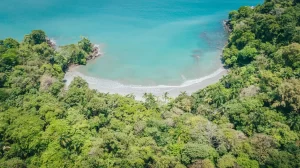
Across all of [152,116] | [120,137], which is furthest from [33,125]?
[152,116]

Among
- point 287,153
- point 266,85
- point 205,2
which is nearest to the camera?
point 287,153

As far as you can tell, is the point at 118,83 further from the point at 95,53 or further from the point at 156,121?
the point at 156,121

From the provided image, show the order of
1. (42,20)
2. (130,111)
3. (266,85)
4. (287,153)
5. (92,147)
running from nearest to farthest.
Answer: (287,153), (92,147), (130,111), (266,85), (42,20)

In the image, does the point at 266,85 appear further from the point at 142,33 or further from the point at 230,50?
the point at 142,33

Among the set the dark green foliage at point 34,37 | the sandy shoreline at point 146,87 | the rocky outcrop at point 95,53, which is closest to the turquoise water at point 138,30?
the rocky outcrop at point 95,53

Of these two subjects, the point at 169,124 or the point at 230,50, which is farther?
the point at 230,50

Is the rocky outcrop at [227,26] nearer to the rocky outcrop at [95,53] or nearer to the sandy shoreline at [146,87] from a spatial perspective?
the sandy shoreline at [146,87]

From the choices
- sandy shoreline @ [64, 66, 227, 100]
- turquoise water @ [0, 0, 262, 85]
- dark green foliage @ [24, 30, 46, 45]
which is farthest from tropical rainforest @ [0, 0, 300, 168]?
turquoise water @ [0, 0, 262, 85]
